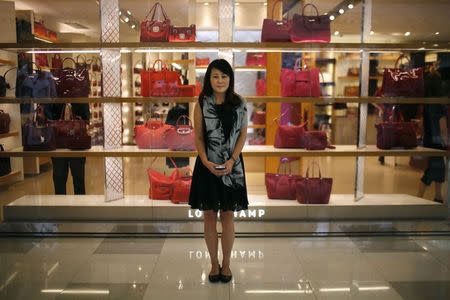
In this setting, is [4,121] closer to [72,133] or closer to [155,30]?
[72,133]

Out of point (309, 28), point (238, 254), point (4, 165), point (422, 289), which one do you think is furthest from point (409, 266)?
point (4, 165)

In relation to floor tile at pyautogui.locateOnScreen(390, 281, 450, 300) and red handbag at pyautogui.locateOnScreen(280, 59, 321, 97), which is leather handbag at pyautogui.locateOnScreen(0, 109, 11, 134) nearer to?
red handbag at pyautogui.locateOnScreen(280, 59, 321, 97)

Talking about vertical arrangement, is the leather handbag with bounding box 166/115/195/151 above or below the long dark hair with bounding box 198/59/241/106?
below

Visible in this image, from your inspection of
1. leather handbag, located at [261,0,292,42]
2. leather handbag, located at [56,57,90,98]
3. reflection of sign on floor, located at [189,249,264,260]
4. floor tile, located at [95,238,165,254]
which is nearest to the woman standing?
reflection of sign on floor, located at [189,249,264,260]

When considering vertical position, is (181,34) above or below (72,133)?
above

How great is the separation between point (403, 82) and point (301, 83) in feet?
3.23

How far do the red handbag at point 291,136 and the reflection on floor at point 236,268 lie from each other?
3.01ft

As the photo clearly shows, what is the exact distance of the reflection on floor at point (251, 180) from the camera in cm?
413

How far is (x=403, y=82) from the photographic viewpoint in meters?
4.04

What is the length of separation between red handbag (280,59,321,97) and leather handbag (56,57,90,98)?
73.2 inches

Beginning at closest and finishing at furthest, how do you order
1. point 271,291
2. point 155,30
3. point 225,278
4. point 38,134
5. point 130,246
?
point 271,291, point 225,278, point 130,246, point 155,30, point 38,134

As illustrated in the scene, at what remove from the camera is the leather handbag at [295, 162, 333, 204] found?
13.1 ft

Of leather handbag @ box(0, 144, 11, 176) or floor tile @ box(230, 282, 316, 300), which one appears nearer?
floor tile @ box(230, 282, 316, 300)

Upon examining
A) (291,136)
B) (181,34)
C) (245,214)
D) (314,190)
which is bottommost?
(245,214)
